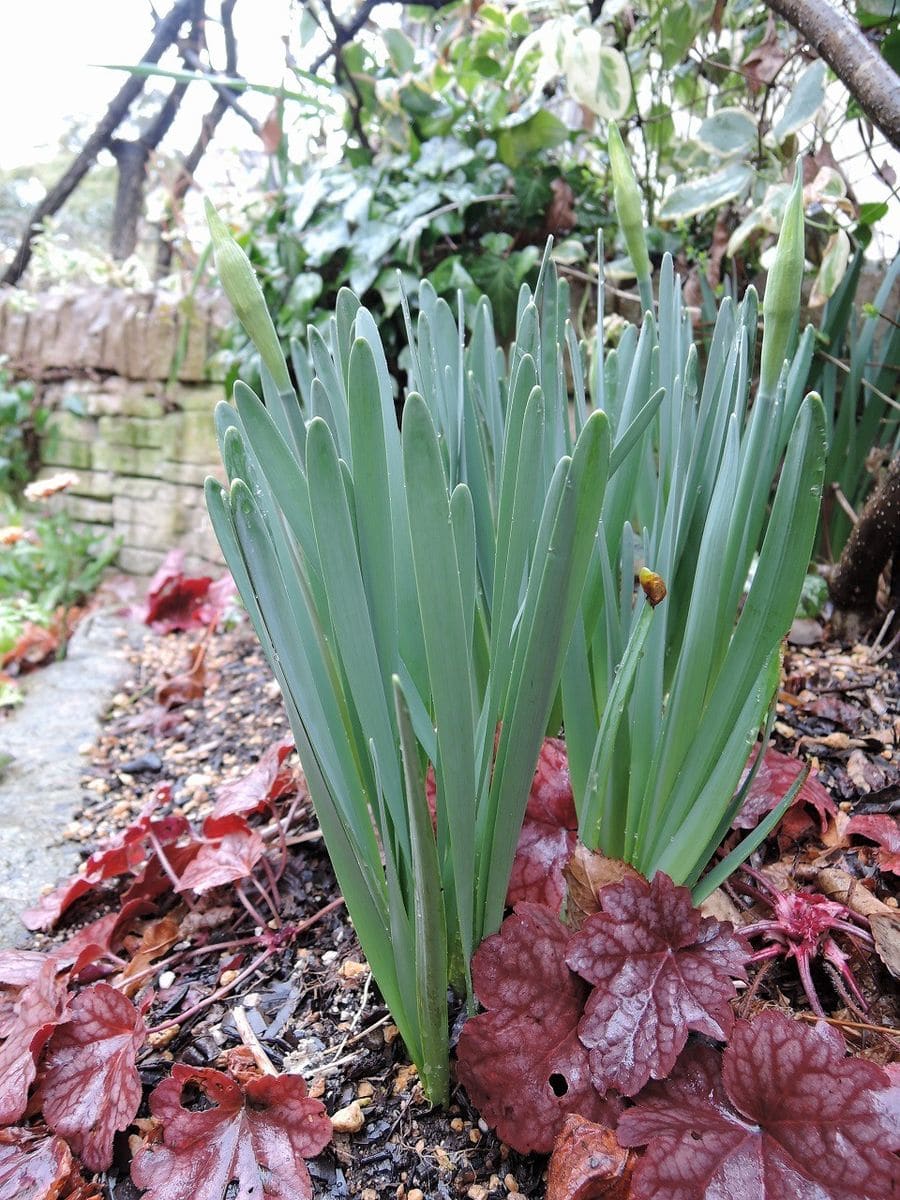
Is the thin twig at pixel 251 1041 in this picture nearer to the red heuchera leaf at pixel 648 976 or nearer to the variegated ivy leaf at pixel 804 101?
the red heuchera leaf at pixel 648 976

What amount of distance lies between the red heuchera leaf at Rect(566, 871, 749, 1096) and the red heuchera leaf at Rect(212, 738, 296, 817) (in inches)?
20.0

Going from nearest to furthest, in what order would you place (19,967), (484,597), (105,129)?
(484,597) → (19,967) → (105,129)

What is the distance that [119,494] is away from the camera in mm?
3361

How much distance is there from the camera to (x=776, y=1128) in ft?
1.68

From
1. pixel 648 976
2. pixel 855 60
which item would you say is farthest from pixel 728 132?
pixel 648 976

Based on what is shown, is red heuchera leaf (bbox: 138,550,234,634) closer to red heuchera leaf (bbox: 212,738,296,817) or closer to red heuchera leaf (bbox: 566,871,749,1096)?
red heuchera leaf (bbox: 212,738,296,817)

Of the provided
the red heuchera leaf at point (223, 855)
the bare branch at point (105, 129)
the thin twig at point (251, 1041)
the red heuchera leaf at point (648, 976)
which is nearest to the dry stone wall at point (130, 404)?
the bare branch at point (105, 129)

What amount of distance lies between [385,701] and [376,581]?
82mm

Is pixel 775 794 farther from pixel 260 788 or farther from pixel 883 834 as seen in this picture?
pixel 260 788

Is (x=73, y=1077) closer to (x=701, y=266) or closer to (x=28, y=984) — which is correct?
(x=28, y=984)

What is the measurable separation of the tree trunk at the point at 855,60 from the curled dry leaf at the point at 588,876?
775 millimetres

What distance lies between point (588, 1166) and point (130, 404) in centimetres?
331

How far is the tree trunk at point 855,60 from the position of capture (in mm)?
813

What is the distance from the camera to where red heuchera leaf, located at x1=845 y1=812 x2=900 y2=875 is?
78cm
